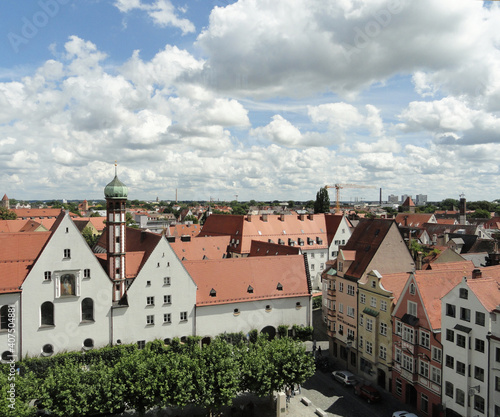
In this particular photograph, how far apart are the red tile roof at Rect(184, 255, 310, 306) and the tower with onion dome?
355 inches

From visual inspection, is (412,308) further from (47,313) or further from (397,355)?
(47,313)

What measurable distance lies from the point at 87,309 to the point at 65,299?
3.02m

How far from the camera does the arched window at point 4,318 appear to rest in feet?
160

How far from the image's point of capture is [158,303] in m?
55.6

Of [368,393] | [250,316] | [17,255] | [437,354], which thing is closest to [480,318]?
[437,354]

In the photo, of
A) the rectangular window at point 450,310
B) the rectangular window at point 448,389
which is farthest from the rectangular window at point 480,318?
the rectangular window at point 448,389

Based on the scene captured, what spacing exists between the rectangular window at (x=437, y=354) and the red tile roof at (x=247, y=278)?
22348 millimetres

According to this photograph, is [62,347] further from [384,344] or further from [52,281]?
[384,344]

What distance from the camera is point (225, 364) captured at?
40281mm

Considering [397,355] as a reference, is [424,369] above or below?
below

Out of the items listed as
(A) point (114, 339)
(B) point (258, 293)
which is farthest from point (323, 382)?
(A) point (114, 339)

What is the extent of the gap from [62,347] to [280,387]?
88.4 ft

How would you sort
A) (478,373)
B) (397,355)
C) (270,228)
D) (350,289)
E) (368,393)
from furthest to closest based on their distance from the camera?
(270,228) < (350,289) < (397,355) < (368,393) < (478,373)

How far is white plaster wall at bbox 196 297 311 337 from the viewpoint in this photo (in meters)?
57.1
